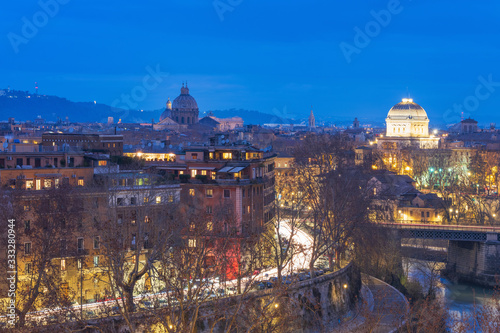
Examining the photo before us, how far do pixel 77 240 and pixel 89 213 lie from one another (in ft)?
3.50

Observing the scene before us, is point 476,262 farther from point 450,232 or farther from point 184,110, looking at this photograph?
point 184,110

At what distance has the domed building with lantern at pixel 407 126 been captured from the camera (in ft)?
301

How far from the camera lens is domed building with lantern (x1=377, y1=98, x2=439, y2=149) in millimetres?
91750

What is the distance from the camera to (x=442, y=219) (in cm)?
4972

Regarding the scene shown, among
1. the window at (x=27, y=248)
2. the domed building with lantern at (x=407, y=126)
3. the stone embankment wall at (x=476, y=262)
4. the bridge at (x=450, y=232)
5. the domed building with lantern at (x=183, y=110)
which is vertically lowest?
the stone embankment wall at (x=476, y=262)

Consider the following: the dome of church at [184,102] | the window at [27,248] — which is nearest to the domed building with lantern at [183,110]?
the dome of church at [184,102]

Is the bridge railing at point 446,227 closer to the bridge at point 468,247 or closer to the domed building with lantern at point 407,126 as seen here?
the bridge at point 468,247

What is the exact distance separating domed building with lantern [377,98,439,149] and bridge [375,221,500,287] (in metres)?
49.3

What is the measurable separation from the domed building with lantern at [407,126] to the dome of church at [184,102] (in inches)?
3114

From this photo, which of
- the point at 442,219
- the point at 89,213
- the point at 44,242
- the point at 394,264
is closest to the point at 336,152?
the point at 442,219

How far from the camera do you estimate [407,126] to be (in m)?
93.1

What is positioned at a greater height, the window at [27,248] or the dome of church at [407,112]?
the dome of church at [407,112]

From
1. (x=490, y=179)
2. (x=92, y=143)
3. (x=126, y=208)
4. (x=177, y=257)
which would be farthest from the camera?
(x=490, y=179)

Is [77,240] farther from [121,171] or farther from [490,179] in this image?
[490,179]
